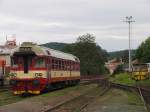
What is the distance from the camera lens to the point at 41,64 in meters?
29.0

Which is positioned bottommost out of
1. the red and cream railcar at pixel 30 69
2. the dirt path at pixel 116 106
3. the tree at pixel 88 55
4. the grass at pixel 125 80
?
the dirt path at pixel 116 106

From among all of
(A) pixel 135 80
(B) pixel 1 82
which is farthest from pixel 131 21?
(B) pixel 1 82

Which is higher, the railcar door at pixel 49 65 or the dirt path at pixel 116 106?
Answer: the railcar door at pixel 49 65

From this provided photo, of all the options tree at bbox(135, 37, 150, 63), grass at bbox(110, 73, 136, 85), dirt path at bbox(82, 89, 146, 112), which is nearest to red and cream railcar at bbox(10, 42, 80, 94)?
dirt path at bbox(82, 89, 146, 112)

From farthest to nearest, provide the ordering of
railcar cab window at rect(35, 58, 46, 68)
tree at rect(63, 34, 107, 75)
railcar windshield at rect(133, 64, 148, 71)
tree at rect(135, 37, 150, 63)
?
tree at rect(63, 34, 107, 75) < tree at rect(135, 37, 150, 63) < railcar windshield at rect(133, 64, 148, 71) < railcar cab window at rect(35, 58, 46, 68)

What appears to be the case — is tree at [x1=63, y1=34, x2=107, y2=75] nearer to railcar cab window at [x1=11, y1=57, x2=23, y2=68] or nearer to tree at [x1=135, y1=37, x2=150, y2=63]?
tree at [x1=135, y1=37, x2=150, y2=63]

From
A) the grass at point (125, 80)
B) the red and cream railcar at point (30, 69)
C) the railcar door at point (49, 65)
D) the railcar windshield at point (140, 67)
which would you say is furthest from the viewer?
the grass at point (125, 80)

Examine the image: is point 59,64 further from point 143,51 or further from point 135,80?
point 143,51

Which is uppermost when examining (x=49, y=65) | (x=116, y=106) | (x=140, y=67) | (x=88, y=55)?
(x=88, y=55)

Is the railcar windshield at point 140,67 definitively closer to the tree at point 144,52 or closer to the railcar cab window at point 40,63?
the railcar cab window at point 40,63

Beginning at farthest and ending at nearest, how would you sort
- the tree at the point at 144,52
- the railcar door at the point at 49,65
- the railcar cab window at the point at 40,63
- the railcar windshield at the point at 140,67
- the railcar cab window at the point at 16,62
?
the tree at the point at 144,52, the railcar windshield at the point at 140,67, the railcar door at the point at 49,65, the railcar cab window at the point at 16,62, the railcar cab window at the point at 40,63

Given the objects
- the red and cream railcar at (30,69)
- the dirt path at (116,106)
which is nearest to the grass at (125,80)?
the red and cream railcar at (30,69)

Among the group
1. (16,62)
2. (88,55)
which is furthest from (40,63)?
(88,55)

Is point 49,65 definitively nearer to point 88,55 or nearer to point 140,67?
point 140,67
